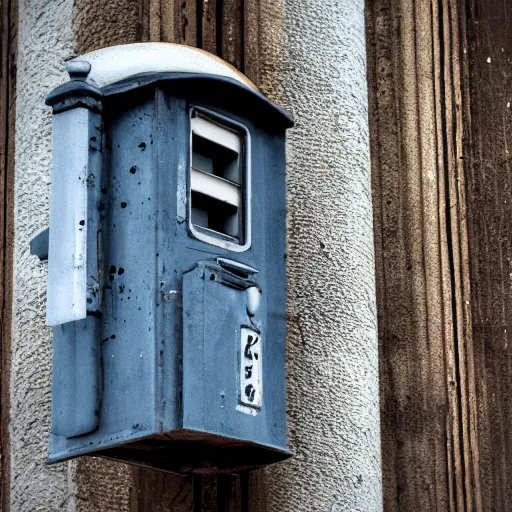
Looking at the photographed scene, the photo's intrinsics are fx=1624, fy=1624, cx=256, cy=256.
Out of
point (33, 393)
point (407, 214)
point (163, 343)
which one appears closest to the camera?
point (163, 343)

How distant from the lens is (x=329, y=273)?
366 cm

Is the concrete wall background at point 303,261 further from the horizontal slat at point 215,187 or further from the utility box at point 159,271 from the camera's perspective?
the horizontal slat at point 215,187

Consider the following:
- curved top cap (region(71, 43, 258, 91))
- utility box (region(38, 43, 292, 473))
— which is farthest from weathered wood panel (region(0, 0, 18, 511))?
curved top cap (region(71, 43, 258, 91))

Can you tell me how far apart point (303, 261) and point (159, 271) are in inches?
26.8

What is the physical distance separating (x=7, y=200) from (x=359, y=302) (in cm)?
90

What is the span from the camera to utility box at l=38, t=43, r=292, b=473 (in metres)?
3.01

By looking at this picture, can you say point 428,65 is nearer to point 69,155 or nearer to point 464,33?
point 464,33

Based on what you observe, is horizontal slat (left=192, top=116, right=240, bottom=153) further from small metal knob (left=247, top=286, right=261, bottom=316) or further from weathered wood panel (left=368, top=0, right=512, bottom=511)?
weathered wood panel (left=368, top=0, right=512, bottom=511)

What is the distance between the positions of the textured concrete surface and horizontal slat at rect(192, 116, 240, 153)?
465mm

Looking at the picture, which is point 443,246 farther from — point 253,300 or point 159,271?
point 159,271

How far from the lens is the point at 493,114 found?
4.05 metres

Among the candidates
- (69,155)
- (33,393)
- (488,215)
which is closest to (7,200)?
(33,393)

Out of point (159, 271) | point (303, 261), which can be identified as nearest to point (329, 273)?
point (303, 261)

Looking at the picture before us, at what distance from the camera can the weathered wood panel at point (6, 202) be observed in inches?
147
